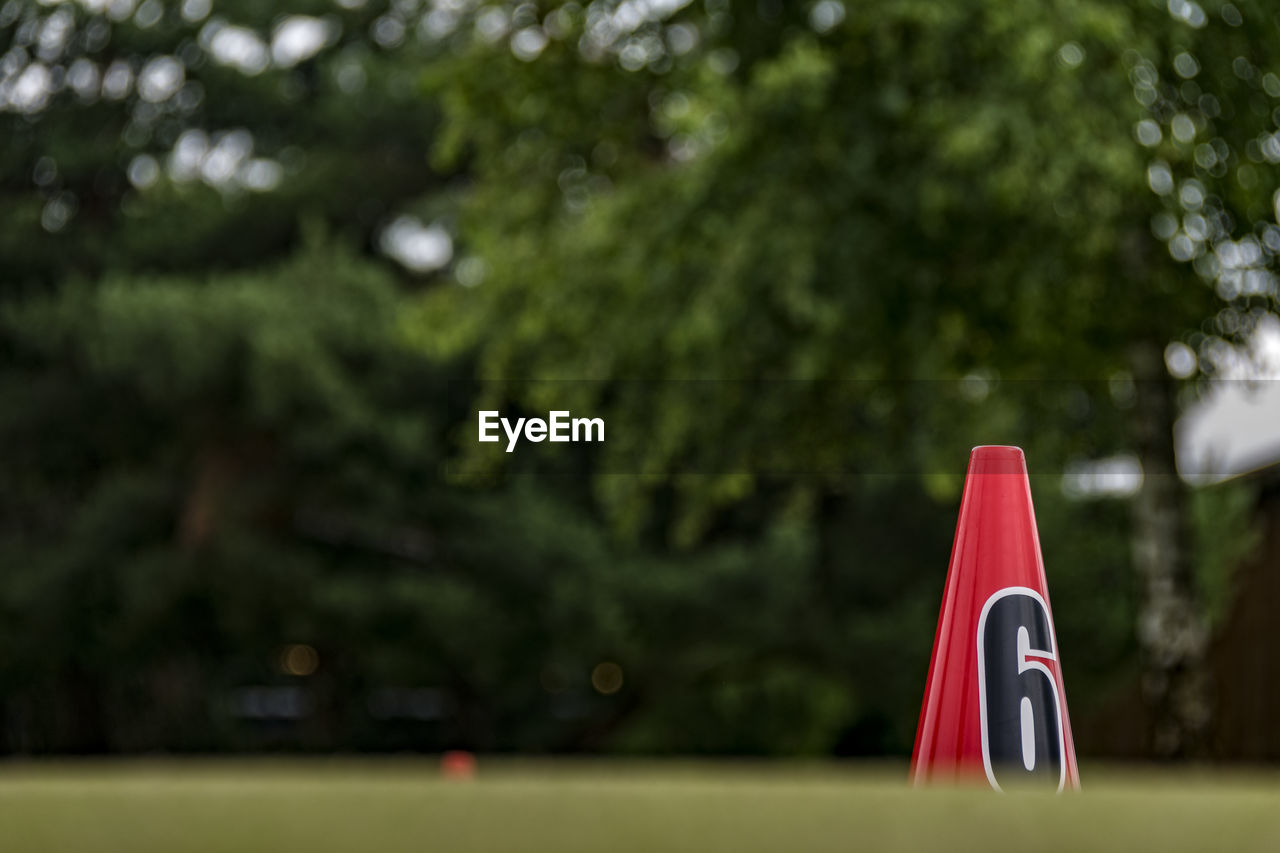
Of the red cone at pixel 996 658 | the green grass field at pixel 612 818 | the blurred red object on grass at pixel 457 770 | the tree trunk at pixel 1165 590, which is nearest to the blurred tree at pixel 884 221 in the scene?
the tree trunk at pixel 1165 590

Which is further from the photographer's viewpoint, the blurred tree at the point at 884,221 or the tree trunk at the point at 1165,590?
the tree trunk at the point at 1165,590

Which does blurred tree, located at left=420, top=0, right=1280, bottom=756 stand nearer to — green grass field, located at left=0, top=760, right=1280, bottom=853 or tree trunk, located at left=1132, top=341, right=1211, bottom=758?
tree trunk, located at left=1132, top=341, right=1211, bottom=758

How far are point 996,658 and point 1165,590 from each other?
552 centimetres

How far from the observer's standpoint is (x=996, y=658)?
2986 millimetres

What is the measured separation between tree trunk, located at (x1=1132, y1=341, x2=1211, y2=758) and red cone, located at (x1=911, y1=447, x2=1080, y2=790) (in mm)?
5163

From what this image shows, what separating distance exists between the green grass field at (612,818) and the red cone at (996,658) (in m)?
1.77

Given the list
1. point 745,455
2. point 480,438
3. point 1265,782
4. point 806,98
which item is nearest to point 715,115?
point 806,98

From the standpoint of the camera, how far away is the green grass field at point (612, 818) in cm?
102

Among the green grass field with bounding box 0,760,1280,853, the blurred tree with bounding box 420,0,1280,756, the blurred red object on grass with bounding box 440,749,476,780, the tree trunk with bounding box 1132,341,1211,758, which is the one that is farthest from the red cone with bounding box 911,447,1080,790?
the tree trunk with bounding box 1132,341,1211,758

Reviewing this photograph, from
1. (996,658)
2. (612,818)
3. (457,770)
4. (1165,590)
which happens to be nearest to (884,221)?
(1165,590)

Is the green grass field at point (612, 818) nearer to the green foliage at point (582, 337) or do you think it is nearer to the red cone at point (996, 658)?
the red cone at point (996, 658)

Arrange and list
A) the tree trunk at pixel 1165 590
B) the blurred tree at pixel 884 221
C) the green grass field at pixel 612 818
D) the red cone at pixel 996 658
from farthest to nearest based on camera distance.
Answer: the tree trunk at pixel 1165 590, the blurred tree at pixel 884 221, the red cone at pixel 996 658, the green grass field at pixel 612 818

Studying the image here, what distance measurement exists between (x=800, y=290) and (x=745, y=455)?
1560 mm

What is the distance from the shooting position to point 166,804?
1092 mm
